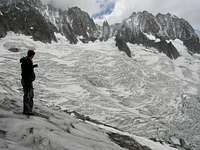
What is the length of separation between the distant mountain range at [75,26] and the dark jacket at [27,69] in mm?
106592

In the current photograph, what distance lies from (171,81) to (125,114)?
35.1 m

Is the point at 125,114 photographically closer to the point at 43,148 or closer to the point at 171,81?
the point at 171,81

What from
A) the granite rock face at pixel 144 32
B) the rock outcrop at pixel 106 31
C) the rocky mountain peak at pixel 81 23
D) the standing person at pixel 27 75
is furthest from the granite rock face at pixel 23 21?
the standing person at pixel 27 75

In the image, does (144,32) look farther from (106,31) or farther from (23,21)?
(23,21)

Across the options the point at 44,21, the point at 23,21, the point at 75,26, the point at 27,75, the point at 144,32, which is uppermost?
the point at 44,21

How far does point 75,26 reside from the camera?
548ft

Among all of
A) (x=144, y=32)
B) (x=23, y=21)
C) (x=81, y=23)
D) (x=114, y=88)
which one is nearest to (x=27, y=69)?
(x=114, y=88)

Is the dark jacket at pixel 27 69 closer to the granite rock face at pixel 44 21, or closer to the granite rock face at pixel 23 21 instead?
the granite rock face at pixel 44 21

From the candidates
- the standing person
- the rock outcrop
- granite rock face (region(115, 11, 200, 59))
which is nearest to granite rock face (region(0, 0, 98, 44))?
the rock outcrop

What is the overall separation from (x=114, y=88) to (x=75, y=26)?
8005 cm

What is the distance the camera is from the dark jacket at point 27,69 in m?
13.0

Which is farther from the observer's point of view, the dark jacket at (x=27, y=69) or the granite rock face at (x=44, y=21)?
the granite rock face at (x=44, y=21)

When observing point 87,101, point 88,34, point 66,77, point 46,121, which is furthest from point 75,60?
point 46,121

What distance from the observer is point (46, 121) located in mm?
14453
